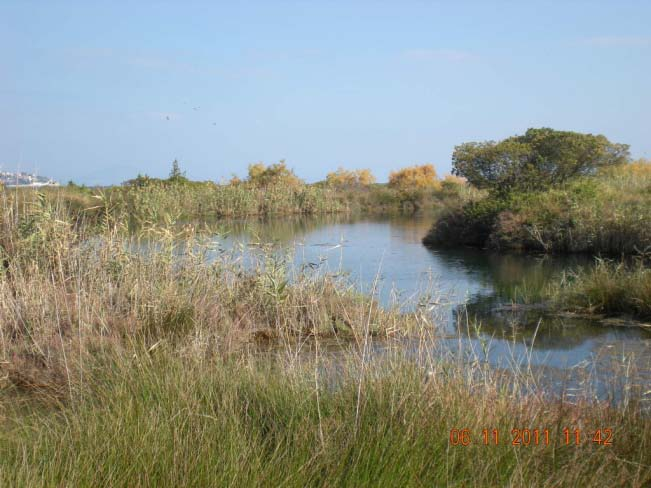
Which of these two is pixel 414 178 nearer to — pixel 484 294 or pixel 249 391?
pixel 484 294

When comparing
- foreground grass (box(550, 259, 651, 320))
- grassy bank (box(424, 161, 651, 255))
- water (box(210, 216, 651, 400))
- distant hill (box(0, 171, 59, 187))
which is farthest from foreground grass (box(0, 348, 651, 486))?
grassy bank (box(424, 161, 651, 255))

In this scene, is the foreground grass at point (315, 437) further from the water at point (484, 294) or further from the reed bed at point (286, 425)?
the water at point (484, 294)

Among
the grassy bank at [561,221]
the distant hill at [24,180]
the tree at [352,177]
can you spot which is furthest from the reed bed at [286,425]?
the tree at [352,177]

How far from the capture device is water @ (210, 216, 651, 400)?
653 cm

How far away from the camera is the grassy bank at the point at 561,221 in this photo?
15625 mm

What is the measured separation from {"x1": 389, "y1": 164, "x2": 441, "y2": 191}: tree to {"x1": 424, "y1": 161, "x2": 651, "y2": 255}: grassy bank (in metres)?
25.7

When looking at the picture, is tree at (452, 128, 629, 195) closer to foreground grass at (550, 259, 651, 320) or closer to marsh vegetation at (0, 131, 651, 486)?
foreground grass at (550, 259, 651, 320)

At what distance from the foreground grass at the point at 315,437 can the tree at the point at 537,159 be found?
1702 centimetres

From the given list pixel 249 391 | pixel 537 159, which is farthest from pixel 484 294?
pixel 537 159

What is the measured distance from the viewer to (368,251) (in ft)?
59.1

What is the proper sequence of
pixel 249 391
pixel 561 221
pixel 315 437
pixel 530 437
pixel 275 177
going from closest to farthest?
pixel 315 437 < pixel 530 437 < pixel 249 391 < pixel 561 221 < pixel 275 177

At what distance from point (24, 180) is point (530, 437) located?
280 inches

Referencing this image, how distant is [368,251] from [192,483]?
15.4 metres

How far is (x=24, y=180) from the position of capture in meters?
8.30
